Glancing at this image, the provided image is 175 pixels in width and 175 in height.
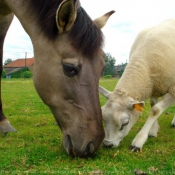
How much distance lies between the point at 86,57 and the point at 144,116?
523 centimetres

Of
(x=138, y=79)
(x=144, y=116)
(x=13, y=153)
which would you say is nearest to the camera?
(x=13, y=153)

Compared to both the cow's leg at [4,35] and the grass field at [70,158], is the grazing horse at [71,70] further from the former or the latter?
the cow's leg at [4,35]

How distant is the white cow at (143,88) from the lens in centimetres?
508

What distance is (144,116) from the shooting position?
836cm

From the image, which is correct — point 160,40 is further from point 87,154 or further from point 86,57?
point 87,154

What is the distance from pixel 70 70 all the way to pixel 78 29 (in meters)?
0.53

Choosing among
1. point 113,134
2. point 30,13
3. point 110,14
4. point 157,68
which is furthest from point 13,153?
point 157,68

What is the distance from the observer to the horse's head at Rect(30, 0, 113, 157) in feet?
11.5

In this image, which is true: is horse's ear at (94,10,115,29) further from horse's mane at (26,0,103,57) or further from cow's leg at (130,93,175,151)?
cow's leg at (130,93,175,151)

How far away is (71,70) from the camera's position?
11.7 feet

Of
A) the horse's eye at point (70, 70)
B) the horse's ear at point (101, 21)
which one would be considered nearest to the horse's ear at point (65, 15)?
the horse's eye at point (70, 70)

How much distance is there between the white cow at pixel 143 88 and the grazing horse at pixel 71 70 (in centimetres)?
145

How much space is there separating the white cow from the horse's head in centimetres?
143

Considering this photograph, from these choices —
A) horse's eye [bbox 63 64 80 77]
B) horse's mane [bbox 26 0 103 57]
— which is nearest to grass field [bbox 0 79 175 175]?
horse's eye [bbox 63 64 80 77]
